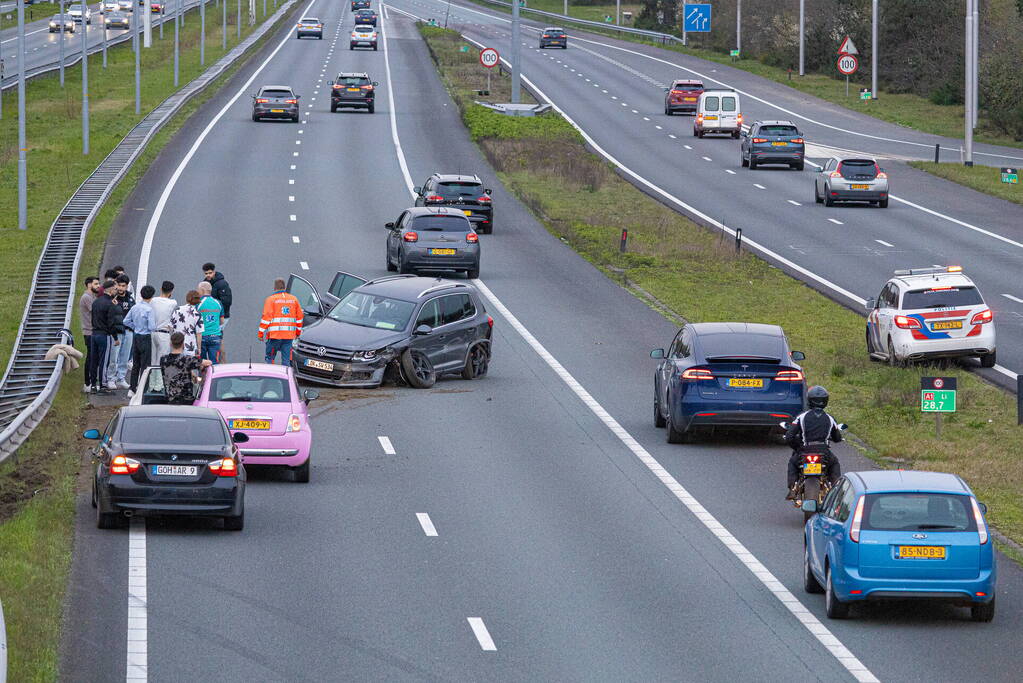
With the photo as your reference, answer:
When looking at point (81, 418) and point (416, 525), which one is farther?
point (81, 418)

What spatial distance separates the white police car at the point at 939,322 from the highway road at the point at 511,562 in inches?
170

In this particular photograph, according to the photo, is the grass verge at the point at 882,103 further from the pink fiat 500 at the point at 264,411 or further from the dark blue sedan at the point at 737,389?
the pink fiat 500 at the point at 264,411

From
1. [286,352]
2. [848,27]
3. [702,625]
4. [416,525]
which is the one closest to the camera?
[702,625]

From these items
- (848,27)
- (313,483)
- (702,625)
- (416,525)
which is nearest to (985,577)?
(702,625)

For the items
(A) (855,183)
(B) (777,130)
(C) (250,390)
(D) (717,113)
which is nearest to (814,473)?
(C) (250,390)

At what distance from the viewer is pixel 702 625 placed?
1448cm

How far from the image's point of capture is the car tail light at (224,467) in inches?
677

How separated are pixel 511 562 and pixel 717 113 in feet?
187

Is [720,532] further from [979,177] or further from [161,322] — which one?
[979,177]

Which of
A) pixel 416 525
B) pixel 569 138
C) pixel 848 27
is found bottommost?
pixel 416 525

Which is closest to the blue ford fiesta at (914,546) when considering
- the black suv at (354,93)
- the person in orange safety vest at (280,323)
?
the person in orange safety vest at (280,323)

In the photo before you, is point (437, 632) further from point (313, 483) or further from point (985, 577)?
point (313, 483)

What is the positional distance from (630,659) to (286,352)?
548 inches

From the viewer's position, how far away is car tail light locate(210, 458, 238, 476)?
677 inches
